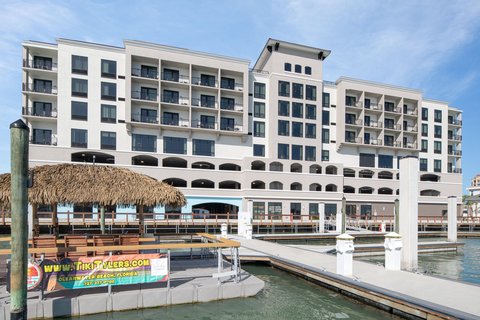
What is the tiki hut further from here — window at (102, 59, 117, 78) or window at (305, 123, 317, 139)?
window at (305, 123, 317, 139)

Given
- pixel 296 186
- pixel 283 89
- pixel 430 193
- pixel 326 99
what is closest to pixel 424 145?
pixel 430 193

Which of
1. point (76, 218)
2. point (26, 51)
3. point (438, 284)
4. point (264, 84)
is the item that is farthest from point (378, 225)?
point (26, 51)

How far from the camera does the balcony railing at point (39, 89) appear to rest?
32.3 m

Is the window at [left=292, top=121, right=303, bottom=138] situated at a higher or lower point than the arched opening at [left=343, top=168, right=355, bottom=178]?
higher

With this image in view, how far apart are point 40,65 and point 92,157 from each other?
11117 mm

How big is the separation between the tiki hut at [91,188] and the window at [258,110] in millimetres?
29118

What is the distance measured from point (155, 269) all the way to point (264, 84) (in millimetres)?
34606

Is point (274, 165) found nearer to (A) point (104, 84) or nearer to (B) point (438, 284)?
(A) point (104, 84)

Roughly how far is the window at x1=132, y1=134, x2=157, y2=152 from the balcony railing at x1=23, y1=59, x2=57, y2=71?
439 inches

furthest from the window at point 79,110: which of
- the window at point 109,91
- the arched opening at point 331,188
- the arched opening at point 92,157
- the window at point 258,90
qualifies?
the arched opening at point 331,188

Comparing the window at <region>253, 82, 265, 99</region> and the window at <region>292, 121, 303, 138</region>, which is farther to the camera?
the window at <region>292, 121, 303, 138</region>

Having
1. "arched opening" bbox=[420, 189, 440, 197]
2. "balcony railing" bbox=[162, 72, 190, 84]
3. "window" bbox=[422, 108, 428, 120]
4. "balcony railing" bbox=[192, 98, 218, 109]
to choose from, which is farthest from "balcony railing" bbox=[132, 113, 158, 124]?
"window" bbox=[422, 108, 428, 120]

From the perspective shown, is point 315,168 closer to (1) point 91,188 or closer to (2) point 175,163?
(2) point 175,163

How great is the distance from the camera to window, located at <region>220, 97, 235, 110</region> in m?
37.8
